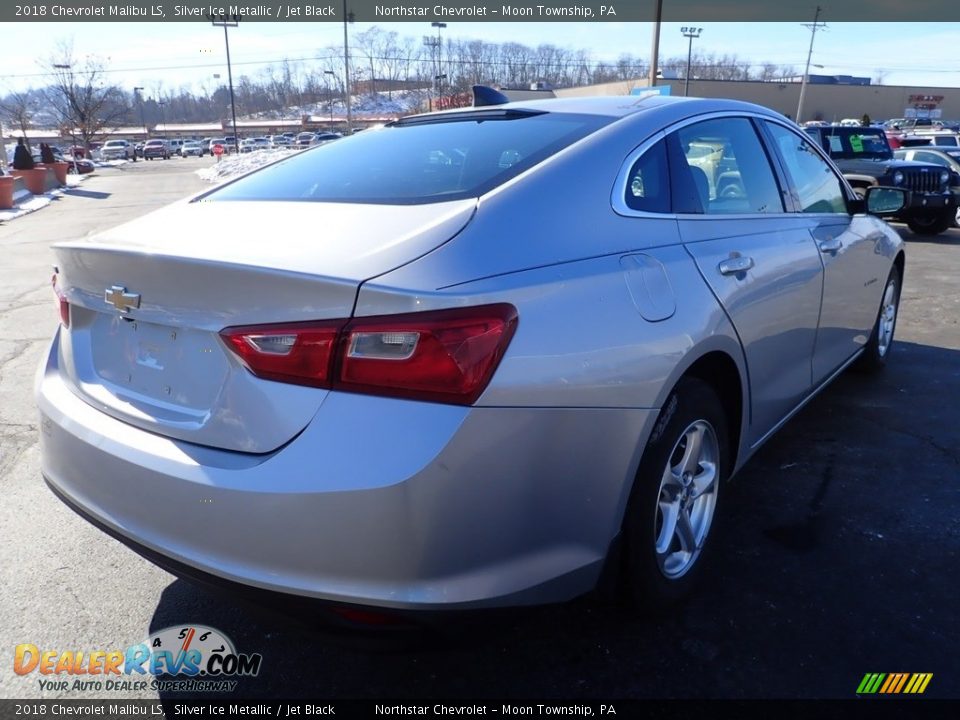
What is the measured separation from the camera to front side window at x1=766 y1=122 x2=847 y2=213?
3547mm

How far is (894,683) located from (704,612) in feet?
1.93

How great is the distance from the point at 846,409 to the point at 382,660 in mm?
3423

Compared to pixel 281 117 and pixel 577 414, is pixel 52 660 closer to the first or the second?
pixel 577 414

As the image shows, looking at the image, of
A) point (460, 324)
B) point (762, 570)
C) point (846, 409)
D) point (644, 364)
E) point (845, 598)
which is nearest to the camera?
point (460, 324)

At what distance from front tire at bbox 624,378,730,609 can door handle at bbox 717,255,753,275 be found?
40 cm

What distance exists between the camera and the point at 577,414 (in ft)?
6.29

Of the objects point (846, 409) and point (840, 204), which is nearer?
point (840, 204)

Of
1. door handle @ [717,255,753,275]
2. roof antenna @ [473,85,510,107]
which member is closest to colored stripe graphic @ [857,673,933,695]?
door handle @ [717,255,753,275]

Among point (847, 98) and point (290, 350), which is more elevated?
point (847, 98)

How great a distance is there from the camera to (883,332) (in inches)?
204

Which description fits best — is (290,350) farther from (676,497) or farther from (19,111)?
(19,111)

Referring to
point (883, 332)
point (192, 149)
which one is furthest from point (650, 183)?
point (192, 149)

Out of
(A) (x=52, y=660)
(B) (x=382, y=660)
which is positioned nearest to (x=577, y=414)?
(B) (x=382, y=660)

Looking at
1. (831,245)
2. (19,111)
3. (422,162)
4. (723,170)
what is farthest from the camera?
(19,111)
